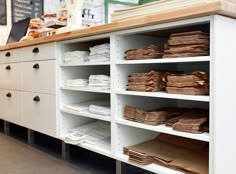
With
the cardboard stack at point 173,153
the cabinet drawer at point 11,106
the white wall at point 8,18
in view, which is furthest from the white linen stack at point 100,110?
the white wall at point 8,18

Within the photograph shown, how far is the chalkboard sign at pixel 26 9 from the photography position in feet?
11.2

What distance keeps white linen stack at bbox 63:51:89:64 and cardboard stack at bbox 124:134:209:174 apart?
609mm

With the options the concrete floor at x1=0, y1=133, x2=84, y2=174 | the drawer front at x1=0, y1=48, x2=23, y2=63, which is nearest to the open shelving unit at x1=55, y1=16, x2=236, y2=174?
the concrete floor at x1=0, y1=133, x2=84, y2=174

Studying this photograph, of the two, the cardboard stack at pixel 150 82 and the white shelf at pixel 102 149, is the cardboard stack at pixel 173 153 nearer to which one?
the white shelf at pixel 102 149

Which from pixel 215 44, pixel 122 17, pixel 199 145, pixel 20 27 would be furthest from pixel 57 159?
pixel 20 27

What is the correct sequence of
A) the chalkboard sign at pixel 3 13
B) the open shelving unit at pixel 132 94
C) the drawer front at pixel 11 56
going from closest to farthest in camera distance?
the open shelving unit at pixel 132 94
the drawer front at pixel 11 56
the chalkboard sign at pixel 3 13

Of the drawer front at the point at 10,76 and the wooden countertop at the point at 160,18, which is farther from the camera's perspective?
the drawer front at the point at 10,76

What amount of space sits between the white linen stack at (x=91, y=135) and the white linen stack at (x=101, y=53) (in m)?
0.47

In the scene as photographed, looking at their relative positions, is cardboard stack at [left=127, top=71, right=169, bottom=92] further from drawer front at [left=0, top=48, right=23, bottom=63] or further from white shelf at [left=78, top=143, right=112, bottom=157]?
drawer front at [left=0, top=48, right=23, bottom=63]

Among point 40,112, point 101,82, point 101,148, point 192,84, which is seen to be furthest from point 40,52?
point 192,84

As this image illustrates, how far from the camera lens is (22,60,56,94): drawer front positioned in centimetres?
186

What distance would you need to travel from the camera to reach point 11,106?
2402 mm

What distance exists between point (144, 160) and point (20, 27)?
221 centimetres

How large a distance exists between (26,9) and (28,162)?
7.48 feet
